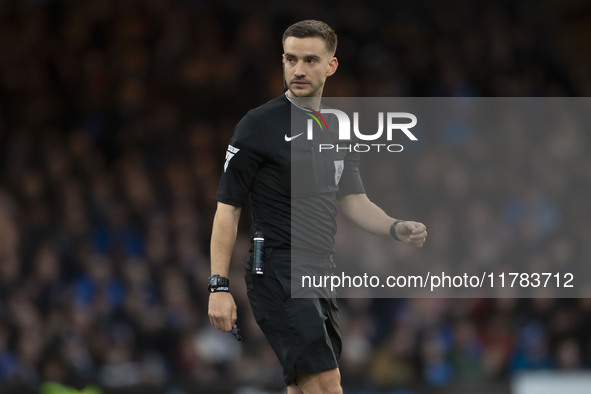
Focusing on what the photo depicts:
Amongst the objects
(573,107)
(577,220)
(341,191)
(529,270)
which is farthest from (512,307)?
(341,191)

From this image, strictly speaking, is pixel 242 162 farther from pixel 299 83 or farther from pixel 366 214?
pixel 366 214

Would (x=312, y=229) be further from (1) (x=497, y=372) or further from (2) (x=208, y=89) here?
(2) (x=208, y=89)

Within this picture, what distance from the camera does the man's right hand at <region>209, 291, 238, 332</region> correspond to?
15.1 ft

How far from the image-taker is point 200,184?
10984 millimetres

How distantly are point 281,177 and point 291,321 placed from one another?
2.25 feet

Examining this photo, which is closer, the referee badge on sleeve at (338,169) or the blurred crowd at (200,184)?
the referee badge on sleeve at (338,169)

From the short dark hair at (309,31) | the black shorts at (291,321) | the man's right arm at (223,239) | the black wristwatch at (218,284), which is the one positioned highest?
the short dark hair at (309,31)

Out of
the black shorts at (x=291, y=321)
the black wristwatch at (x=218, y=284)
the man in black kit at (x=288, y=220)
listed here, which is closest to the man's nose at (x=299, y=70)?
the man in black kit at (x=288, y=220)

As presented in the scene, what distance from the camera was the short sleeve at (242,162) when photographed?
15.5 ft

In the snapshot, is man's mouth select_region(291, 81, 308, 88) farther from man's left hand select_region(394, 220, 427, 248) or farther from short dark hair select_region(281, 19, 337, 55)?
man's left hand select_region(394, 220, 427, 248)

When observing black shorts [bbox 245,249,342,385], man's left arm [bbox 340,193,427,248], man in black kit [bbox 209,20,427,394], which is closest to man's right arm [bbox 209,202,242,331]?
man in black kit [bbox 209,20,427,394]

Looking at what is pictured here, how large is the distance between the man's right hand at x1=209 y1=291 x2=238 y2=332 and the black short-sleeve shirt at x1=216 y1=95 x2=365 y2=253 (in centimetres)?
37

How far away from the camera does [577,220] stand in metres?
9.88

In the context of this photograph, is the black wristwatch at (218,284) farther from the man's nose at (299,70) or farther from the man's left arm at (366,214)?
the man's nose at (299,70)
